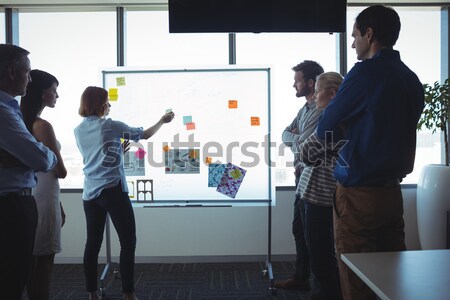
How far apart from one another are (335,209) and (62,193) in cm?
299

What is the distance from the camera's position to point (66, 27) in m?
3.87

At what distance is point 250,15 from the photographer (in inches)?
108

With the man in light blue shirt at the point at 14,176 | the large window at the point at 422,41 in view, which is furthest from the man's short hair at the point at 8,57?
the large window at the point at 422,41

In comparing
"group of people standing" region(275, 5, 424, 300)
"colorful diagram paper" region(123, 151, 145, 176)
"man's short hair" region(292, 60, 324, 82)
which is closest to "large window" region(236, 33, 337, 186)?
"man's short hair" region(292, 60, 324, 82)

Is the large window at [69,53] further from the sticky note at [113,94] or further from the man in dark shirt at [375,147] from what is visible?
the man in dark shirt at [375,147]

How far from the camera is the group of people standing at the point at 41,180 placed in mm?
1568

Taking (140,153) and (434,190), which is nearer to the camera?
(140,153)

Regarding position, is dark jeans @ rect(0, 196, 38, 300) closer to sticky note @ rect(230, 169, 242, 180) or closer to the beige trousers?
the beige trousers

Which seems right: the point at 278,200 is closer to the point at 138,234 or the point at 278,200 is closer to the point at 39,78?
the point at 138,234

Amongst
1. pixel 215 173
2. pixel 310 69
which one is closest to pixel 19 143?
pixel 215 173

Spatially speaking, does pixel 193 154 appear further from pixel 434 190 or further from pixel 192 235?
pixel 434 190

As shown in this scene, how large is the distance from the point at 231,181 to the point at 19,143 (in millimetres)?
1887

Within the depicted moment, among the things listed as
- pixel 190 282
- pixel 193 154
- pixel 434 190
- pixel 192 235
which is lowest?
pixel 190 282

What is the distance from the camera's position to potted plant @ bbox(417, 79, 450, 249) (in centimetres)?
338
